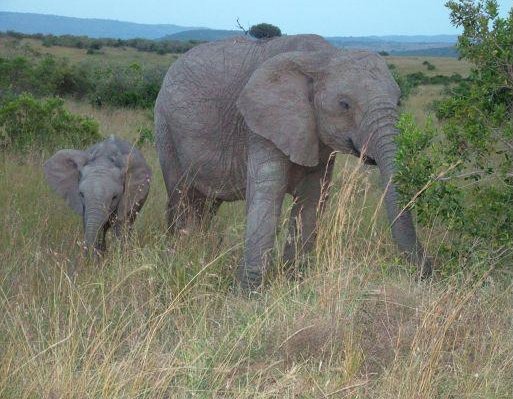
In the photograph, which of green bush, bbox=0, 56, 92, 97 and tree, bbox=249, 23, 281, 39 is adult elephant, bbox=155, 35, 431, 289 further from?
tree, bbox=249, 23, 281, 39

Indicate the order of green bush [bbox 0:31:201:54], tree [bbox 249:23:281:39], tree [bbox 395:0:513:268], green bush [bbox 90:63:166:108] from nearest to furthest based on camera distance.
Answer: tree [bbox 395:0:513:268] → green bush [bbox 90:63:166:108] → tree [bbox 249:23:281:39] → green bush [bbox 0:31:201:54]

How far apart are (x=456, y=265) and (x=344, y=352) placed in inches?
63.9

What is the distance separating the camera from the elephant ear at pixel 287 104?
6.14 meters

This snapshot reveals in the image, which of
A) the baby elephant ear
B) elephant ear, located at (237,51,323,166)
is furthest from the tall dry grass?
the baby elephant ear

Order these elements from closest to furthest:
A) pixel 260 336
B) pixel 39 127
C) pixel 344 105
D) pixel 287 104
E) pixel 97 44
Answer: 1. pixel 260 336
2. pixel 344 105
3. pixel 287 104
4. pixel 39 127
5. pixel 97 44

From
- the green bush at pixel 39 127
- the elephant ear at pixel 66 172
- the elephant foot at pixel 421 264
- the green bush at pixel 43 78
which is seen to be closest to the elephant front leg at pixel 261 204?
the elephant foot at pixel 421 264

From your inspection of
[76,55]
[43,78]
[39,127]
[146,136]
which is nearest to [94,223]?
[39,127]

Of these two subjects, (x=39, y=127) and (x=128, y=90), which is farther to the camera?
(x=128, y=90)

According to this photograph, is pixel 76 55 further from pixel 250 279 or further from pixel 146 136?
pixel 250 279

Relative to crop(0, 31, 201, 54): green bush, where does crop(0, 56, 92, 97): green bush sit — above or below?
above

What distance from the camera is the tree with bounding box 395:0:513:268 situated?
5582mm

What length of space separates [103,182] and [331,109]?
232 centimetres

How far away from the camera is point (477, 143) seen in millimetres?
5758

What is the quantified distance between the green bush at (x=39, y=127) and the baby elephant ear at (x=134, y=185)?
368cm
